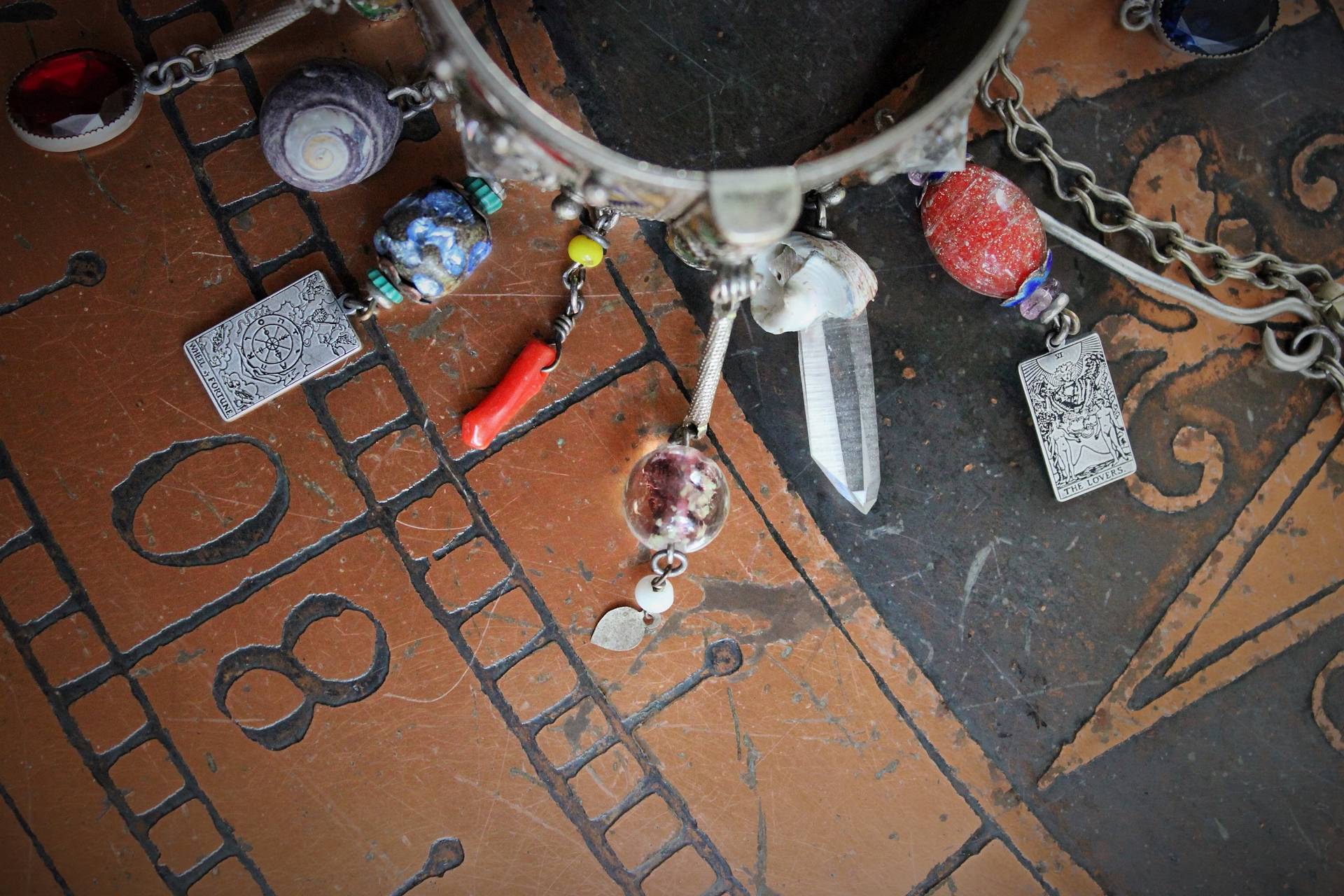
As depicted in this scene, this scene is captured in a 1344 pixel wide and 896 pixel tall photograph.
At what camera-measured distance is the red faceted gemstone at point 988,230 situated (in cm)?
101

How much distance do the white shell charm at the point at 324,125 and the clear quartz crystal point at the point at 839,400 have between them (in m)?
0.56

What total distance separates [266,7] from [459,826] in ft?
3.45

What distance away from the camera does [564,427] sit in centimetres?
108

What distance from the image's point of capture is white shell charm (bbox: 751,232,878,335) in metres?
1.00

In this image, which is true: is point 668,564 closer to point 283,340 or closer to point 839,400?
point 839,400

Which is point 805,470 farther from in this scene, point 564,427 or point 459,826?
point 459,826

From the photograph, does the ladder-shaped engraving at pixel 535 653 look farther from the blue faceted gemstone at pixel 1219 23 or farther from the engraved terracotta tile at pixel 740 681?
the blue faceted gemstone at pixel 1219 23

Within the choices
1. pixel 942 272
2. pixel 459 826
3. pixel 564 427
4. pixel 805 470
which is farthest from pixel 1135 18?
pixel 459 826

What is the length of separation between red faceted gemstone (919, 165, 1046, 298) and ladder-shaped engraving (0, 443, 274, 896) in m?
1.13

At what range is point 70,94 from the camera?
1.00 m

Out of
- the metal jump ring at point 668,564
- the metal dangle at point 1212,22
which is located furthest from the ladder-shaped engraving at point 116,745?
the metal dangle at point 1212,22

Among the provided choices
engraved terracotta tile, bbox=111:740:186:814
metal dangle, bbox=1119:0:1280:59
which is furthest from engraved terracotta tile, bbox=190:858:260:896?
metal dangle, bbox=1119:0:1280:59

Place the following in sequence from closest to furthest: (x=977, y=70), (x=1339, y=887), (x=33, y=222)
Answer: (x=977, y=70) → (x=33, y=222) → (x=1339, y=887)

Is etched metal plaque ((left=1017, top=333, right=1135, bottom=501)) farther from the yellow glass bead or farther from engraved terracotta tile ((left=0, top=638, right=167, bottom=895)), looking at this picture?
engraved terracotta tile ((left=0, top=638, right=167, bottom=895))
